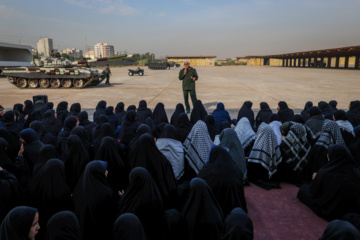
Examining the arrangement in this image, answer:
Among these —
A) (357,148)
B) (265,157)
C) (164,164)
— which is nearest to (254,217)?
(265,157)

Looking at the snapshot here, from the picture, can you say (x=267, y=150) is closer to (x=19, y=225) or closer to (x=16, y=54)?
(x=19, y=225)

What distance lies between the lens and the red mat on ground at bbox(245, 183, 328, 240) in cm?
328

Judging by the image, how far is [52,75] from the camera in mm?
18984

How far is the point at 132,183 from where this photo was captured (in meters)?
2.67

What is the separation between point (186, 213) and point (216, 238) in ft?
1.08

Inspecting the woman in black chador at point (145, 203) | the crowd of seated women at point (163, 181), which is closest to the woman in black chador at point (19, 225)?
the crowd of seated women at point (163, 181)

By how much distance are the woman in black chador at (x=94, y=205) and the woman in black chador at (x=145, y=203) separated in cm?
20

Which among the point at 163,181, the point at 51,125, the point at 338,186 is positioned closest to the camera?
the point at 338,186

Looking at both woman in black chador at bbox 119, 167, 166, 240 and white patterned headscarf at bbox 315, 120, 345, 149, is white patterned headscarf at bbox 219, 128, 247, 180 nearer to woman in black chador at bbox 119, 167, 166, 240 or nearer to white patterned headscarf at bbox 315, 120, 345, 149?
white patterned headscarf at bbox 315, 120, 345, 149

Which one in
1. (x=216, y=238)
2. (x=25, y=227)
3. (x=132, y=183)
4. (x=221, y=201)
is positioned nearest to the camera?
(x=25, y=227)

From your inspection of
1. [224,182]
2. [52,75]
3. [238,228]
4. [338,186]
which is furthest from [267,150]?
[52,75]

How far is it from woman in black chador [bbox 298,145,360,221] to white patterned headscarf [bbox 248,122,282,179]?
0.88 metres

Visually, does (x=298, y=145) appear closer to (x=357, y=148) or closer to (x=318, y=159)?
(x=318, y=159)

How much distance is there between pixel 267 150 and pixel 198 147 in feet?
3.57
